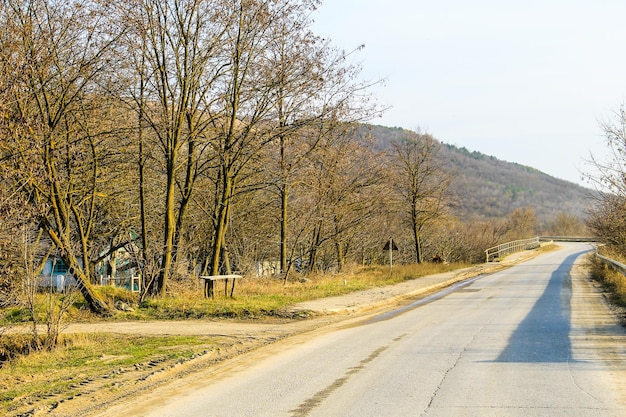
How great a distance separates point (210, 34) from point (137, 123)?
380 cm

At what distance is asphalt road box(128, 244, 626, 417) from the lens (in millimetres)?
8242

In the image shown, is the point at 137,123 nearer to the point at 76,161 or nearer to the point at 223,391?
the point at 76,161

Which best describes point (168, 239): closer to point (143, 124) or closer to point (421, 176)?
point (143, 124)

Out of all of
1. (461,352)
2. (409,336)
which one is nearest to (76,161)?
(409,336)

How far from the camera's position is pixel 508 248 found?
64.6 metres

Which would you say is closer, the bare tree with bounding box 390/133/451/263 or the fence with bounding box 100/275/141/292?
the fence with bounding box 100/275/141/292

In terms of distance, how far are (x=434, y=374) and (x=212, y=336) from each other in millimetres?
6570

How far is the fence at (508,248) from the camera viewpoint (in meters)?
56.5

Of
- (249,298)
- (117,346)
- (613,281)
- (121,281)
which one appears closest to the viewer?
(117,346)

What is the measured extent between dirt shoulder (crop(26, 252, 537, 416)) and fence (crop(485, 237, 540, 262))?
2810 centimetres

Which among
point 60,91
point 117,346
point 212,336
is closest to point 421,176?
point 60,91

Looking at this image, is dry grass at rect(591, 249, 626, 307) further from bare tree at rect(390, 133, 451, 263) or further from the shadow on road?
bare tree at rect(390, 133, 451, 263)

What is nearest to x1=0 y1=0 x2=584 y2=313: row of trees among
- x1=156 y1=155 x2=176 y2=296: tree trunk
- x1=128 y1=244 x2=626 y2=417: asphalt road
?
x1=156 y1=155 x2=176 y2=296: tree trunk

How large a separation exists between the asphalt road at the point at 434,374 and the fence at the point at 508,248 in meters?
39.0
